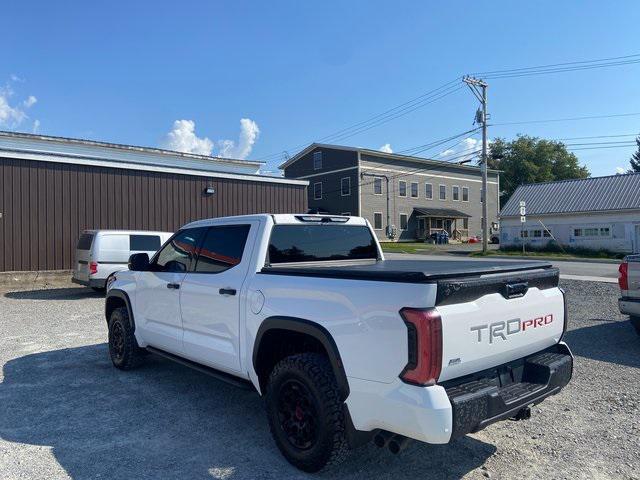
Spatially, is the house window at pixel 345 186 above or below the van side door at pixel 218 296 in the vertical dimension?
above

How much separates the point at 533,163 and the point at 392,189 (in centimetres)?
3394

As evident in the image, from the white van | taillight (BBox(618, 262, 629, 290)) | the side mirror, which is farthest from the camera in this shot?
the white van

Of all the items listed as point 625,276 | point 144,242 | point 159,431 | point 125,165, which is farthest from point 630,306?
point 125,165

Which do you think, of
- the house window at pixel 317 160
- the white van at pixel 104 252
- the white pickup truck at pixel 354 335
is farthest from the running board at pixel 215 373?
the house window at pixel 317 160

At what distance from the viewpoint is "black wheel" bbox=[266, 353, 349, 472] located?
10.7 ft

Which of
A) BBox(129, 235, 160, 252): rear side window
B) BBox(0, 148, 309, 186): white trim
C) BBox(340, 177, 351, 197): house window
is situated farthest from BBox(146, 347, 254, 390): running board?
BBox(340, 177, 351, 197): house window

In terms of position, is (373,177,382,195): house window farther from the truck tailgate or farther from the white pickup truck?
the truck tailgate

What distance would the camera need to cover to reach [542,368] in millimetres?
3506

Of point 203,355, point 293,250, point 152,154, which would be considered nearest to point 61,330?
point 203,355

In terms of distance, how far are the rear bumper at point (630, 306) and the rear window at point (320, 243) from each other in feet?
14.3

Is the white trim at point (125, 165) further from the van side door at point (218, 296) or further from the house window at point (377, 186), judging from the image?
the house window at point (377, 186)

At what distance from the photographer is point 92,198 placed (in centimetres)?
1634

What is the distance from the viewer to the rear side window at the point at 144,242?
1339 cm

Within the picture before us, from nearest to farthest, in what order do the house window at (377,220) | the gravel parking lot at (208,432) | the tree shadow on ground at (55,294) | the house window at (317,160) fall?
the gravel parking lot at (208,432) < the tree shadow on ground at (55,294) < the house window at (377,220) < the house window at (317,160)
